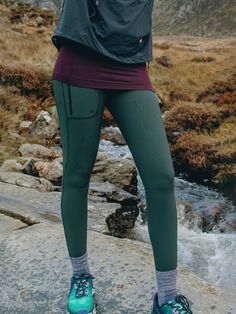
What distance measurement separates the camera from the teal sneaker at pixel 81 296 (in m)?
2.96

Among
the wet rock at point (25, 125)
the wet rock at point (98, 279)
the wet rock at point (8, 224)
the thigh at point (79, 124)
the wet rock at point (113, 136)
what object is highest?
the thigh at point (79, 124)

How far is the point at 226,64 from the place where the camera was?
3156 centimetres

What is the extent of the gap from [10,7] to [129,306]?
37.9 metres

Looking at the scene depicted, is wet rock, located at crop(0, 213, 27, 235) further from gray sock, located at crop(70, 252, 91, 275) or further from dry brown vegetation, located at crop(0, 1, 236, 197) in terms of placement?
dry brown vegetation, located at crop(0, 1, 236, 197)

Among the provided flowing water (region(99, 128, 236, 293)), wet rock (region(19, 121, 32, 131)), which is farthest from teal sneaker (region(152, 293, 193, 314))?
wet rock (region(19, 121, 32, 131))

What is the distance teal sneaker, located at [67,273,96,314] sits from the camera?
9.70 feet

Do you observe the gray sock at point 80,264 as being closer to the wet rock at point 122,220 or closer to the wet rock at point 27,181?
the wet rock at point 122,220

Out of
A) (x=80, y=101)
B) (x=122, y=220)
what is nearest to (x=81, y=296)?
(x=80, y=101)

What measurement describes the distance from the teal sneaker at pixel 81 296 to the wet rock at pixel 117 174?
626 centimetres

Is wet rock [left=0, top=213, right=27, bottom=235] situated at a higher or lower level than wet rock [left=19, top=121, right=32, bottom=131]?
higher

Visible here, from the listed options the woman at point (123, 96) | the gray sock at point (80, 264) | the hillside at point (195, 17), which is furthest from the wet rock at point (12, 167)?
the hillside at point (195, 17)

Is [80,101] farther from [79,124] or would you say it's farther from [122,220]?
[122,220]

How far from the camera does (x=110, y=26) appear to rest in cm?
254

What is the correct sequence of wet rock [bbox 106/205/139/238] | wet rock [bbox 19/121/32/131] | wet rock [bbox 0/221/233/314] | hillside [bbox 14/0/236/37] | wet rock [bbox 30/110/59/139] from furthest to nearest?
hillside [bbox 14/0/236/37] < wet rock [bbox 19/121/32/131] < wet rock [bbox 30/110/59/139] < wet rock [bbox 106/205/139/238] < wet rock [bbox 0/221/233/314]
